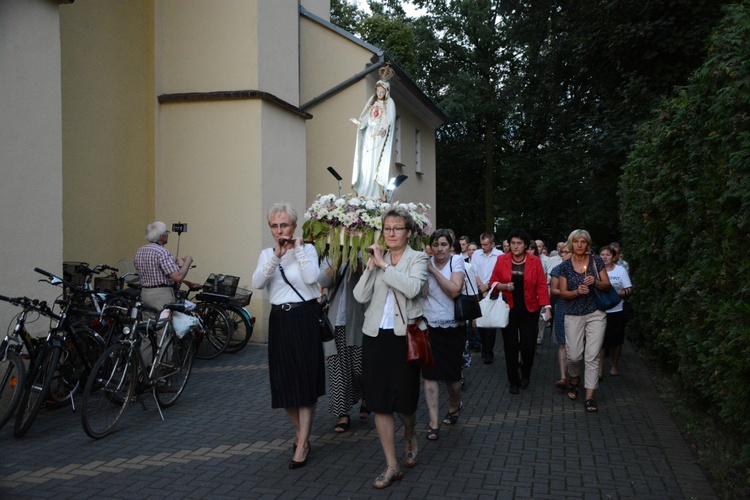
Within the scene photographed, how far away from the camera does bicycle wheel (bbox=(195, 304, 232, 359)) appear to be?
11398 millimetres

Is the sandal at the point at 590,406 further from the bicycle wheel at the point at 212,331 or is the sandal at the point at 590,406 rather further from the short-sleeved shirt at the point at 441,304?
the bicycle wheel at the point at 212,331

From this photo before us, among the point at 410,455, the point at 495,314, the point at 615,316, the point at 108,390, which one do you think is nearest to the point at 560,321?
the point at 495,314

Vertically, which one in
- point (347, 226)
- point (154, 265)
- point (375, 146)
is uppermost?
point (375, 146)

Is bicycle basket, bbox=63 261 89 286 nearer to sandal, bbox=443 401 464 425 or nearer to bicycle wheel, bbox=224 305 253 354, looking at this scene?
bicycle wheel, bbox=224 305 253 354

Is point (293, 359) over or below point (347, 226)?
below

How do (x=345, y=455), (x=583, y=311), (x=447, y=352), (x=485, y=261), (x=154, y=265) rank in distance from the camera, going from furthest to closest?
1. (x=485, y=261)
2. (x=154, y=265)
3. (x=583, y=311)
4. (x=447, y=352)
5. (x=345, y=455)

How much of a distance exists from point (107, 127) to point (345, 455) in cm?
797

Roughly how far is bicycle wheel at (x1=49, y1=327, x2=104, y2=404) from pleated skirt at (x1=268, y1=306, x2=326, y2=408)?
2693 mm

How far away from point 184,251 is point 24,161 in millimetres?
5422

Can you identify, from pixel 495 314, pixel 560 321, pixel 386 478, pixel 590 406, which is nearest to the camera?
pixel 386 478

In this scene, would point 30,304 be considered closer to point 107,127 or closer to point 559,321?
point 107,127

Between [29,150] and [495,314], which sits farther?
[495,314]

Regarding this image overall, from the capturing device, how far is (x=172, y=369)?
25.4 feet

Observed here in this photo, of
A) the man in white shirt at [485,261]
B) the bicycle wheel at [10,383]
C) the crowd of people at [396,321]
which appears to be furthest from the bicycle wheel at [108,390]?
the man in white shirt at [485,261]
